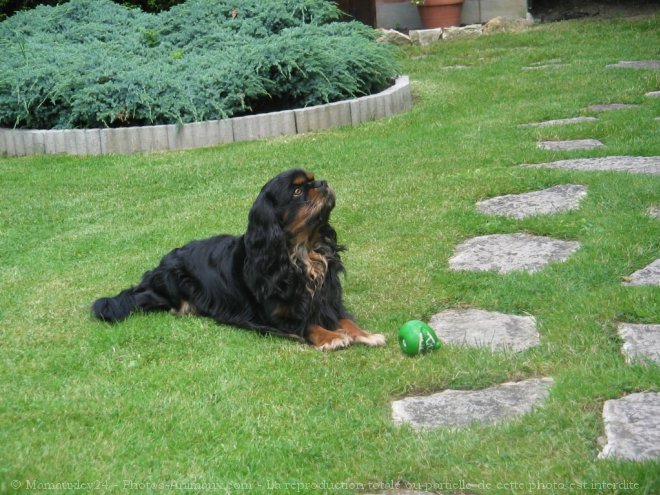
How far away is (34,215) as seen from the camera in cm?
785

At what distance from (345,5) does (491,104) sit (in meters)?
6.23

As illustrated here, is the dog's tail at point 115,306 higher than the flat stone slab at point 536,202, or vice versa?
the flat stone slab at point 536,202

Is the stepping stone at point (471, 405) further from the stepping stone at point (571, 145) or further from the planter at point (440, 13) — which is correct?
the planter at point (440, 13)

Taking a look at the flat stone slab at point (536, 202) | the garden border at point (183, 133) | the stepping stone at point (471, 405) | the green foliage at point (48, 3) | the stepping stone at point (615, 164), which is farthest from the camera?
the green foliage at point (48, 3)

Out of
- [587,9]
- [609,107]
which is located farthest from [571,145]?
[587,9]

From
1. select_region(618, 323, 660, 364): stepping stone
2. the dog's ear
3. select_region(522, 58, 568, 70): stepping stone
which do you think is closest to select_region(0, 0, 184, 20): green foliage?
select_region(522, 58, 568, 70): stepping stone

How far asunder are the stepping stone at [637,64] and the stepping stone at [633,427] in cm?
782

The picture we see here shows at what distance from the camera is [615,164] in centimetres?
743

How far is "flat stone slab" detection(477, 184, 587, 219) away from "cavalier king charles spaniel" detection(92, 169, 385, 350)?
6.08ft

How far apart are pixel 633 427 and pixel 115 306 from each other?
2.90m

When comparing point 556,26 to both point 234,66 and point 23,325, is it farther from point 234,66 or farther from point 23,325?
point 23,325

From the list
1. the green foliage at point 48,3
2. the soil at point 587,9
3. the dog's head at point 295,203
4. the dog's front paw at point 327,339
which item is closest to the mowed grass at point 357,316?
the dog's front paw at point 327,339

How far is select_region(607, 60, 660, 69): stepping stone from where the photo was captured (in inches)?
437

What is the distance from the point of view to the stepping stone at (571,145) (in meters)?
8.02
